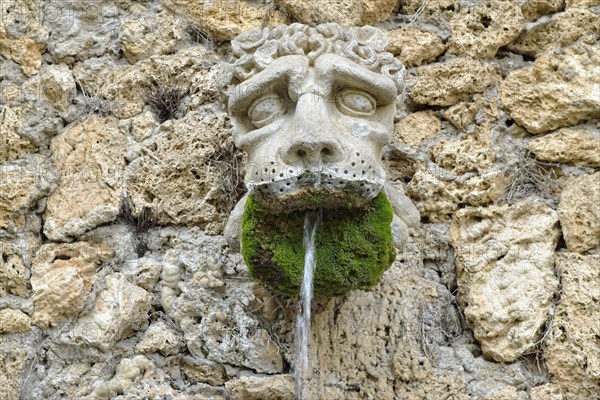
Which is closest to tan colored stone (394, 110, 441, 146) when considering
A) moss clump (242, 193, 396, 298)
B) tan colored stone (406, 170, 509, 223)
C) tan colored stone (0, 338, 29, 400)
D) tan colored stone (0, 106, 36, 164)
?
tan colored stone (406, 170, 509, 223)

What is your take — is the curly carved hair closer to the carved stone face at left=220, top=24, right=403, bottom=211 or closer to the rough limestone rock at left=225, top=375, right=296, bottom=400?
the carved stone face at left=220, top=24, right=403, bottom=211

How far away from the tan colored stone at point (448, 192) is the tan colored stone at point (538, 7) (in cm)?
65

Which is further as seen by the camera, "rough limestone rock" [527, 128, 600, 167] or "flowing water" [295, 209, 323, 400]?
"rough limestone rock" [527, 128, 600, 167]

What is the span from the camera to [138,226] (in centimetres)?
261

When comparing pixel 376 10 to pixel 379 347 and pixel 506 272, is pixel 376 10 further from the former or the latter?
pixel 379 347

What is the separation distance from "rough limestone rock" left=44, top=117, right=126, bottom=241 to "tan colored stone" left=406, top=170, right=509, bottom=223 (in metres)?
1.04

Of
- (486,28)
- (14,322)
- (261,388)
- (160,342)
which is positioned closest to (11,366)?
(14,322)

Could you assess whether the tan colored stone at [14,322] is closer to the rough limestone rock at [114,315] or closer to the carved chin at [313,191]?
the rough limestone rock at [114,315]

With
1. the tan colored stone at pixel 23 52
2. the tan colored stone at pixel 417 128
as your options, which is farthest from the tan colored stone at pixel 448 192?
the tan colored stone at pixel 23 52

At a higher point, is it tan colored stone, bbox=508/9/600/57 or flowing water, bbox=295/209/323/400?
tan colored stone, bbox=508/9/600/57

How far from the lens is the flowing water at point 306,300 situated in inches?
82.5

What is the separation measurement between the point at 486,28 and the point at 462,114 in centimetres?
36

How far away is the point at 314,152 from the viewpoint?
1.94m

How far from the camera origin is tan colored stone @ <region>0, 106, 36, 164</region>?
2727mm
